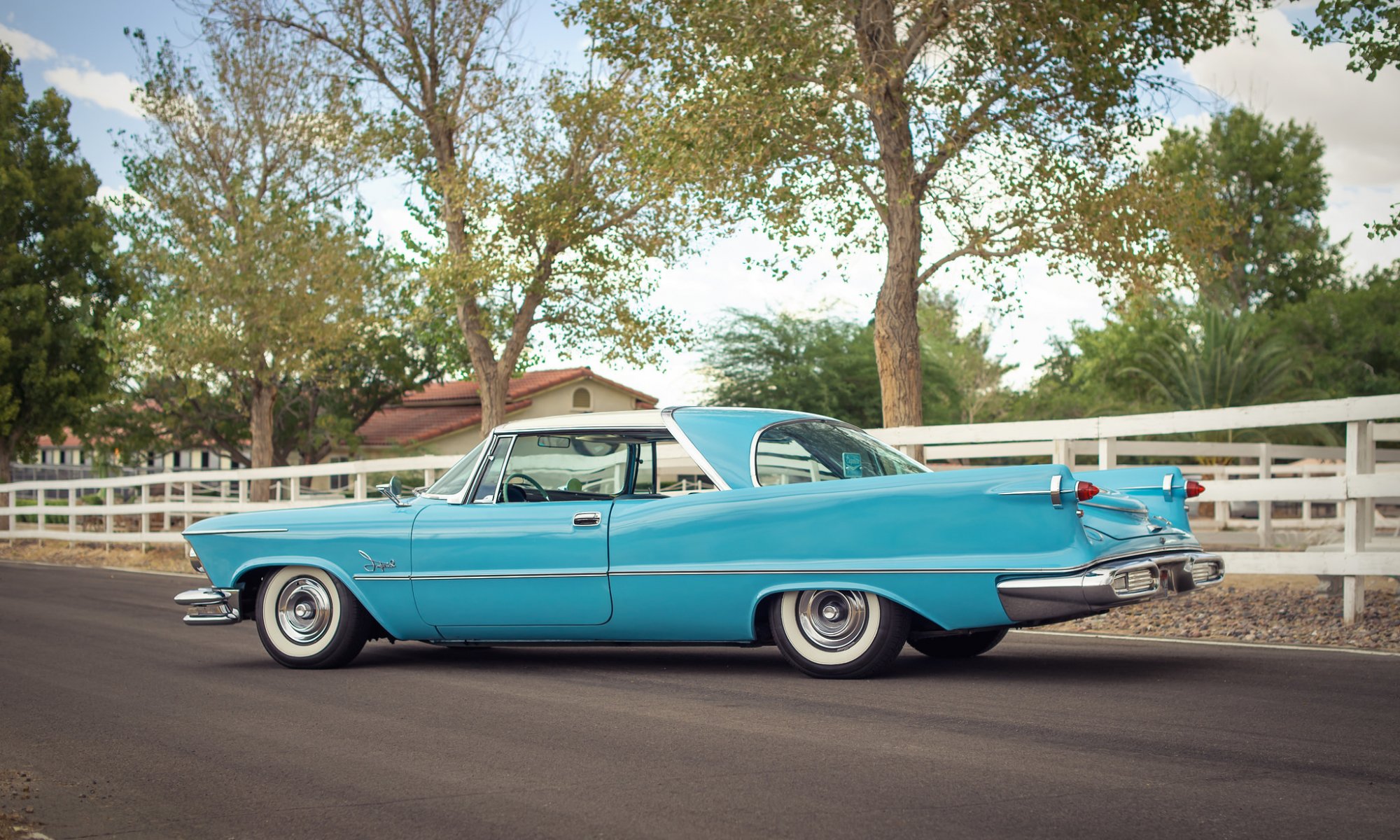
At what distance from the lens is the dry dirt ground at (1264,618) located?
27.5ft

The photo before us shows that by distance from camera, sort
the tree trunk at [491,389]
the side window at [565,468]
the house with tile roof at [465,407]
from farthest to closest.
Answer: the house with tile roof at [465,407]
the tree trunk at [491,389]
the side window at [565,468]

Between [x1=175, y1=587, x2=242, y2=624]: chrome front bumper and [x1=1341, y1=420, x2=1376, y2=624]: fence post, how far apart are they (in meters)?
6.97

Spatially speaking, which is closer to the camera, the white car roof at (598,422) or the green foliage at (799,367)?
the white car roof at (598,422)

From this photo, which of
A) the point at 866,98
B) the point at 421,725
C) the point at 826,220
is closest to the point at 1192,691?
the point at 421,725

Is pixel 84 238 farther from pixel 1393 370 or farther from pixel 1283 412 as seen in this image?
pixel 1393 370

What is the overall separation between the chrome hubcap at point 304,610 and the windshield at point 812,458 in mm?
2810

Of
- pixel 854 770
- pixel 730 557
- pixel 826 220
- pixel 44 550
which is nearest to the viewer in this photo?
pixel 854 770

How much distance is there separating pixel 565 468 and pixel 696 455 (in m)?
0.96

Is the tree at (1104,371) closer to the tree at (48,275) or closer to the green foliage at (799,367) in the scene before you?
the green foliage at (799,367)

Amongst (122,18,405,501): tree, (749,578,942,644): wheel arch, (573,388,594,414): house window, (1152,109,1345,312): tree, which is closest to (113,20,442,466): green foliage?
(122,18,405,501): tree

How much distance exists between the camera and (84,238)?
116 feet

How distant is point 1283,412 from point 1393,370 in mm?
42095

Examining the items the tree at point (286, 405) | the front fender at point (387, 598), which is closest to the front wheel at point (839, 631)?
the front fender at point (387, 598)

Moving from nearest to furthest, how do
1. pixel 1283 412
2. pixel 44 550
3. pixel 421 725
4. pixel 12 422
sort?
1. pixel 421 725
2. pixel 1283 412
3. pixel 44 550
4. pixel 12 422
